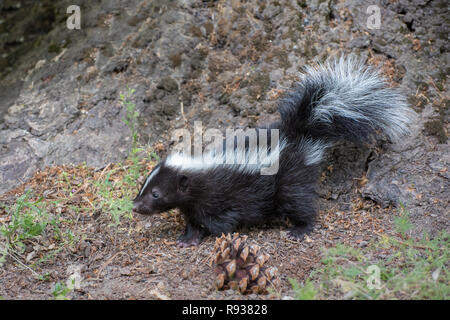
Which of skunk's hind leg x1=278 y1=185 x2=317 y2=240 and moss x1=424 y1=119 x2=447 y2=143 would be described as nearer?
skunk's hind leg x1=278 y1=185 x2=317 y2=240

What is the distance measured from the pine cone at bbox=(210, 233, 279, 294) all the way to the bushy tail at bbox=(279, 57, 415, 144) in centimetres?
150

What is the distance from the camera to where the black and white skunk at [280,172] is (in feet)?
14.0

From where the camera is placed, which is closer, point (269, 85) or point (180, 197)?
point (180, 197)

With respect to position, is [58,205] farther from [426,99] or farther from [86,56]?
[426,99]

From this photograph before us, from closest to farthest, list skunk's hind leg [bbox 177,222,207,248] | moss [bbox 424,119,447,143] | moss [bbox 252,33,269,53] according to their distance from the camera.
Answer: skunk's hind leg [bbox 177,222,207,248]
moss [bbox 424,119,447,143]
moss [bbox 252,33,269,53]

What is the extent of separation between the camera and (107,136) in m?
5.21

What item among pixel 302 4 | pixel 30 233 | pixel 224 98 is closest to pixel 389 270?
pixel 224 98

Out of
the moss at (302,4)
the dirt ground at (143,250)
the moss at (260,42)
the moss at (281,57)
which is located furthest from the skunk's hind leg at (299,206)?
the moss at (302,4)

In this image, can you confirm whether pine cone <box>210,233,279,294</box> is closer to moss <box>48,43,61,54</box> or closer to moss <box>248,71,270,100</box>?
moss <box>248,71,270,100</box>

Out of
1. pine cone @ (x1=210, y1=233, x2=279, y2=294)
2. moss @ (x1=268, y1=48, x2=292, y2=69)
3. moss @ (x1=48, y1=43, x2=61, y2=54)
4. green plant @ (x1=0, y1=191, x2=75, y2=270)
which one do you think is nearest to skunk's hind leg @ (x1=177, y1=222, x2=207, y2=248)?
pine cone @ (x1=210, y1=233, x2=279, y2=294)

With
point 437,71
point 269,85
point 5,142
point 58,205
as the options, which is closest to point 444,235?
point 437,71

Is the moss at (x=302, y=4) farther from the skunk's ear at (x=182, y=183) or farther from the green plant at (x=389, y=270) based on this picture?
the green plant at (x=389, y=270)

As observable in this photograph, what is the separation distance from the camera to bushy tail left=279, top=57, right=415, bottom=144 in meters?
4.33
